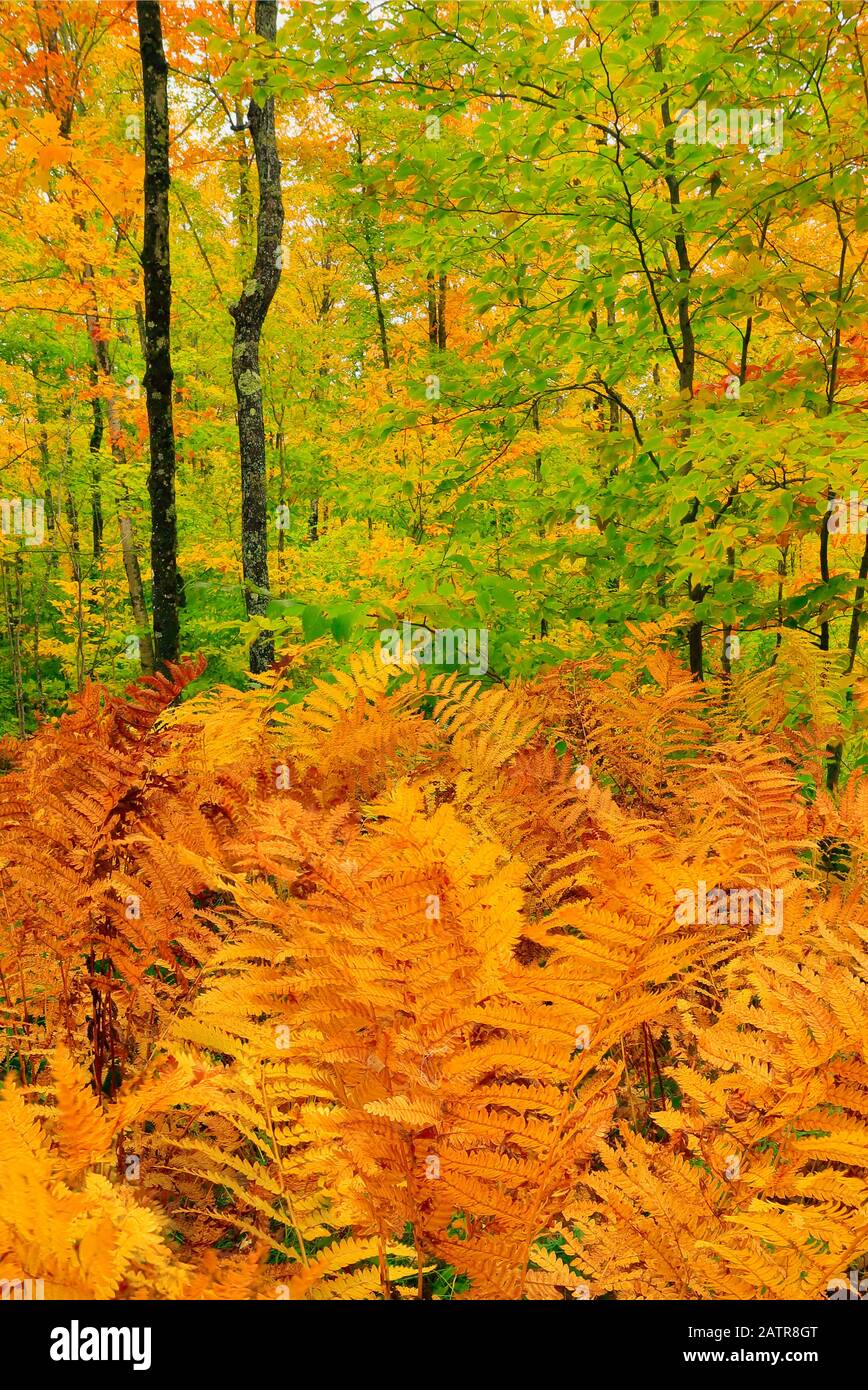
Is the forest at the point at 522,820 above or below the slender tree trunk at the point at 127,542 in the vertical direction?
below

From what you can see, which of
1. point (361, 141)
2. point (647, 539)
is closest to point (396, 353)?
point (361, 141)

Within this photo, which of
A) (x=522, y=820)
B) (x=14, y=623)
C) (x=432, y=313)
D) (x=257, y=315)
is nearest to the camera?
(x=522, y=820)

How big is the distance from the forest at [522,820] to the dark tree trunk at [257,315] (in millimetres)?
2151

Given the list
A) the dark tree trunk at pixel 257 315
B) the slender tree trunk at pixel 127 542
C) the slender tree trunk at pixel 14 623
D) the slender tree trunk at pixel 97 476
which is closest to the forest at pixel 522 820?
the dark tree trunk at pixel 257 315

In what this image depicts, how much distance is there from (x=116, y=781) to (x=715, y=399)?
2.72m

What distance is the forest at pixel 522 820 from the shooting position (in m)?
0.91

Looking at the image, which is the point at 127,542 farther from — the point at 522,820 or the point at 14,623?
the point at 522,820

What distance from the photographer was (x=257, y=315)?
834 cm

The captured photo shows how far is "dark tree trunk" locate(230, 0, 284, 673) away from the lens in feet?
26.9

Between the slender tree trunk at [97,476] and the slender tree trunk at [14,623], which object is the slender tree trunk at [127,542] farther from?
the slender tree trunk at [14,623]

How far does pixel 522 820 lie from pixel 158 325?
543 cm

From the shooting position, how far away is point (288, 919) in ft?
3.92

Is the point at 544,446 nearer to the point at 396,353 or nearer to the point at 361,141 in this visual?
the point at 396,353

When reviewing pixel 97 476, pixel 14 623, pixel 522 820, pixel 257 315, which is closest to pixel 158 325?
pixel 257 315
